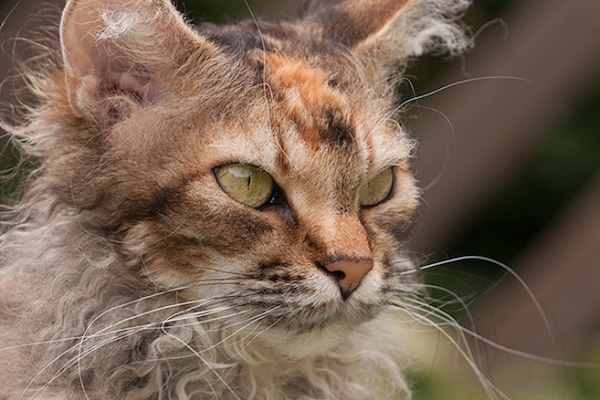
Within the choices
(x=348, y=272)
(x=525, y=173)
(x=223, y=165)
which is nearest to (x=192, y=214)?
(x=223, y=165)

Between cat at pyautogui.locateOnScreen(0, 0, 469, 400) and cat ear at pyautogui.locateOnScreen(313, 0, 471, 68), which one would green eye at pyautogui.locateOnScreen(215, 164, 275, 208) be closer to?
cat at pyautogui.locateOnScreen(0, 0, 469, 400)

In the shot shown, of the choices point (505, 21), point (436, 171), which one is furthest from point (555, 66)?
point (436, 171)

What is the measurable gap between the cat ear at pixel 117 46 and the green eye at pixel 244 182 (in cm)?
19

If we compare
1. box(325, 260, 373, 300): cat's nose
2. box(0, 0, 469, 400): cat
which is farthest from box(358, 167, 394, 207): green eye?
box(325, 260, 373, 300): cat's nose

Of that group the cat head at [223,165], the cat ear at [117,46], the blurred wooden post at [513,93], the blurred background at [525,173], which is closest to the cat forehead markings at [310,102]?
the cat head at [223,165]

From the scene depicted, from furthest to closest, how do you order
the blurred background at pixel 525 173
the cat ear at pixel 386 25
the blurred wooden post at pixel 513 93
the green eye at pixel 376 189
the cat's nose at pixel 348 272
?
1. the blurred wooden post at pixel 513 93
2. the blurred background at pixel 525 173
3. the cat ear at pixel 386 25
4. the green eye at pixel 376 189
5. the cat's nose at pixel 348 272

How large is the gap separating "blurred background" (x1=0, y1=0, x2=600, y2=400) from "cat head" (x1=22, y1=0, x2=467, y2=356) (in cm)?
99

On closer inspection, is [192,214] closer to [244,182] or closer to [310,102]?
[244,182]

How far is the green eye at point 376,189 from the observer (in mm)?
1341

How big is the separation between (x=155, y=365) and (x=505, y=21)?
1.88m

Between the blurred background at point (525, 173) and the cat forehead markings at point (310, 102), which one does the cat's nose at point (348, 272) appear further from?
the blurred background at point (525, 173)

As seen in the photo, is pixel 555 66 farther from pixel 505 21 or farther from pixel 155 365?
pixel 155 365

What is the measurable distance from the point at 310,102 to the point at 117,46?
0.29m

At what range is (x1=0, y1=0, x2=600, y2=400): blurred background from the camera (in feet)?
8.14
